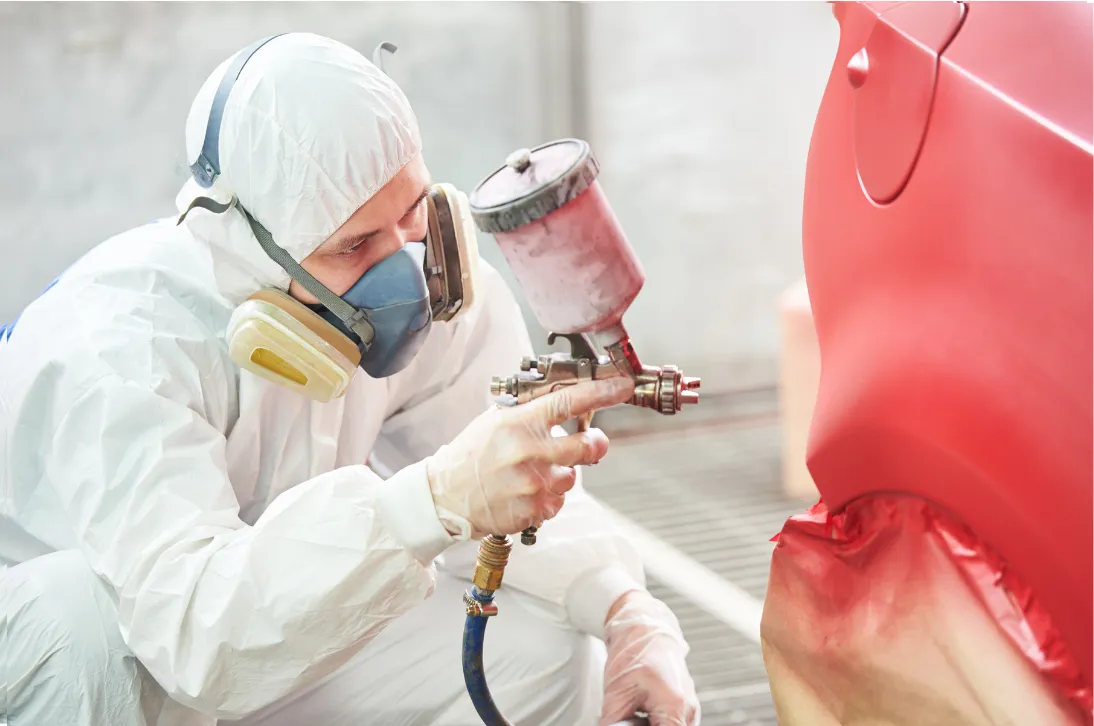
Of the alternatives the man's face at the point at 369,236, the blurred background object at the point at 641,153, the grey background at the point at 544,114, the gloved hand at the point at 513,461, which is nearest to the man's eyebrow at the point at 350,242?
the man's face at the point at 369,236

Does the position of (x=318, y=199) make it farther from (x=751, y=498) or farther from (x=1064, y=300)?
(x=751, y=498)

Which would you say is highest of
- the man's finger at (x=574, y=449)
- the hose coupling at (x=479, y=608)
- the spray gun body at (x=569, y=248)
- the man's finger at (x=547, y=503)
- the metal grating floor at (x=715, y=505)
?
the spray gun body at (x=569, y=248)

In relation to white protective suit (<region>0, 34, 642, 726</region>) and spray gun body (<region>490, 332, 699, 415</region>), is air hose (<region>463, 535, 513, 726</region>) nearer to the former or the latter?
white protective suit (<region>0, 34, 642, 726</region>)

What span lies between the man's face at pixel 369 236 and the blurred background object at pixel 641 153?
1.06m

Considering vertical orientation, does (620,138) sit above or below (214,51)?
below

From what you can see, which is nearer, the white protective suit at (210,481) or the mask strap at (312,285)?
the white protective suit at (210,481)

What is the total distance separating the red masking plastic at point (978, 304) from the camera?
0.66 m

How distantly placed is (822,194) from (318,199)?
56 cm

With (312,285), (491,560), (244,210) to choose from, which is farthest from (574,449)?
(244,210)

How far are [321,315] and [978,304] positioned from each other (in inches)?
30.4

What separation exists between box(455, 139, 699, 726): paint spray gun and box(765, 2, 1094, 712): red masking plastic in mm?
191

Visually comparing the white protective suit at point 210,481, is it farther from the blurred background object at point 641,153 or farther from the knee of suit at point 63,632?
the blurred background object at point 641,153

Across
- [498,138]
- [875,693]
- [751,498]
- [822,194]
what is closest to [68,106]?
[498,138]

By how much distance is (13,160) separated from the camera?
8.21ft
